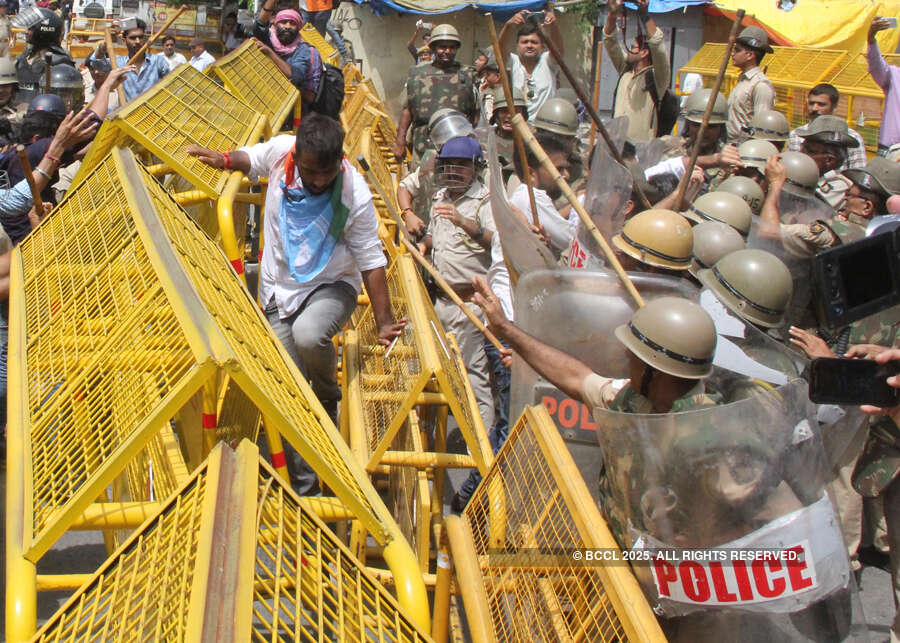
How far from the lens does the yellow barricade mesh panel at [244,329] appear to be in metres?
2.32

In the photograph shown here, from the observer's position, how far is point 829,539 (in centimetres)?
232

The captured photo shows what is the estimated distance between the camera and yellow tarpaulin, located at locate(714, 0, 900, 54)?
16.7 meters

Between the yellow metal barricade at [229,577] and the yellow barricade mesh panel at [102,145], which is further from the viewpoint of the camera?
Answer: the yellow barricade mesh panel at [102,145]

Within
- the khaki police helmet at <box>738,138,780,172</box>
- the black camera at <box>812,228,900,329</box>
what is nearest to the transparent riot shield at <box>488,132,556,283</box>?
the black camera at <box>812,228,900,329</box>

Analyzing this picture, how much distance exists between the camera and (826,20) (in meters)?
17.0

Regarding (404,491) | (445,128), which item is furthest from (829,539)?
(445,128)

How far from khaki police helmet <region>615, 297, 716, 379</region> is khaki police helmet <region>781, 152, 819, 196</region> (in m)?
2.55

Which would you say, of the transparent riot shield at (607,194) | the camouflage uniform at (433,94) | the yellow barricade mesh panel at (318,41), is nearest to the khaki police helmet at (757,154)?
the transparent riot shield at (607,194)

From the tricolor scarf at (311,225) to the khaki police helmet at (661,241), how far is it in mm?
1497

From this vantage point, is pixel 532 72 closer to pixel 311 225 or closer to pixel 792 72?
pixel 311 225

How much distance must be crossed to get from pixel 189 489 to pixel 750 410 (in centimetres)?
129

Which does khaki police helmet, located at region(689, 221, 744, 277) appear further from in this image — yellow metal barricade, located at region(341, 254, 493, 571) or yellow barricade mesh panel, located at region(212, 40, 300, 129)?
yellow barricade mesh panel, located at region(212, 40, 300, 129)

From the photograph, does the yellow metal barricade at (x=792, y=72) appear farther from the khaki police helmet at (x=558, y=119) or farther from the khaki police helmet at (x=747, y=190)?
the khaki police helmet at (x=747, y=190)

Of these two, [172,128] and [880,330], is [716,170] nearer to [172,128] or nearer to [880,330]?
[880,330]
